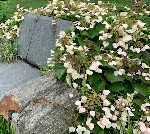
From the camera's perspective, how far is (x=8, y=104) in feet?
12.2

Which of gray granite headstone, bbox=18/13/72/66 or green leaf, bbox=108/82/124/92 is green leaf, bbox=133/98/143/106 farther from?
gray granite headstone, bbox=18/13/72/66

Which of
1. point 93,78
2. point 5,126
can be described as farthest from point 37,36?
point 93,78

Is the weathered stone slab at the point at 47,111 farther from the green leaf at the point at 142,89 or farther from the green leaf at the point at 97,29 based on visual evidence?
the green leaf at the point at 97,29

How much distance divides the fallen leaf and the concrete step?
3.82 ft

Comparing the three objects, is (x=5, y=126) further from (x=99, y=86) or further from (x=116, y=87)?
(x=116, y=87)

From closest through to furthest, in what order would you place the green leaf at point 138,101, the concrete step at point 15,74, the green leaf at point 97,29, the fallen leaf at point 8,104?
the green leaf at point 138,101
the fallen leaf at point 8,104
the green leaf at point 97,29
the concrete step at point 15,74

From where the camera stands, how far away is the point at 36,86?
150 inches

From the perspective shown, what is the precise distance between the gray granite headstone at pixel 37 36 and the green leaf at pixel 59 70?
1.49m

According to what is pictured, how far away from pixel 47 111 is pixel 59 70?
46 cm

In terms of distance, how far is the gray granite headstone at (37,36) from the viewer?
18.2 feet

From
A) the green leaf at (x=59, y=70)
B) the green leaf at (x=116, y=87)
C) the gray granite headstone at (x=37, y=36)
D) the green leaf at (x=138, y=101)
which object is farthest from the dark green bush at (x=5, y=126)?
the gray granite headstone at (x=37, y=36)

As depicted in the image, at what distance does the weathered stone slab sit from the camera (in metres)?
3.34

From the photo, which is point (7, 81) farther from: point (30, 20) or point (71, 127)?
point (71, 127)

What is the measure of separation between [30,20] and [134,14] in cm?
201
